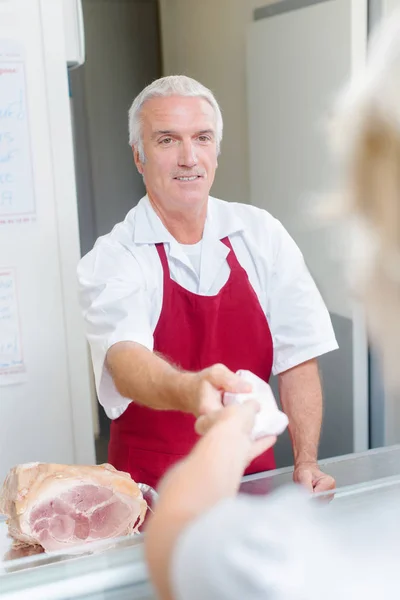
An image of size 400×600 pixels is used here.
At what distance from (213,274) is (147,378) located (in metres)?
0.44

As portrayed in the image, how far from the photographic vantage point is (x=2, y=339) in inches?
73.9

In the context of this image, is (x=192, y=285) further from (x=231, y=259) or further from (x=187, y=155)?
(x=187, y=155)

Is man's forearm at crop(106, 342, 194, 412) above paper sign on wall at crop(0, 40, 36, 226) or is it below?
below

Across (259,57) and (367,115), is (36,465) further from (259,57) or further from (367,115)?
(259,57)

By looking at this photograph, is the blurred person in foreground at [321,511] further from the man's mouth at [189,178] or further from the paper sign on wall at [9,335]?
the paper sign on wall at [9,335]

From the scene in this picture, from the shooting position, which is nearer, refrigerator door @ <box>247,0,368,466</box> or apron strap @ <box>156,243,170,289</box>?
apron strap @ <box>156,243,170,289</box>

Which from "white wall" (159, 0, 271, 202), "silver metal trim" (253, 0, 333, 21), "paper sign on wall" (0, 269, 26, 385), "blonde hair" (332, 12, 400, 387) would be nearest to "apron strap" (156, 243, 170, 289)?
"paper sign on wall" (0, 269, 26, 385)

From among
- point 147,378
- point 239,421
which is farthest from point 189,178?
point 239,421

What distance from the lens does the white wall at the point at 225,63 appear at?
2.73m

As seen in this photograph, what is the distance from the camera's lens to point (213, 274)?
1.48m

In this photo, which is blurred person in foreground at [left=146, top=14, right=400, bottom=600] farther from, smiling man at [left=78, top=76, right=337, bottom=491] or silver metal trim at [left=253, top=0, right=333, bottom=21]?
silver metal trim at [left=253, top=0, right=333, bottom=21]

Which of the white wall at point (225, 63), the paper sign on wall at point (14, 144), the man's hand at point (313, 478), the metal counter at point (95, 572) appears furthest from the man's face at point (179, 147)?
the white wall at point (225, 63)

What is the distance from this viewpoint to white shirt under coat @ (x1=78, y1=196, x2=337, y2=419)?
4.41 feet

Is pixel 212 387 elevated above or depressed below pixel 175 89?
below
